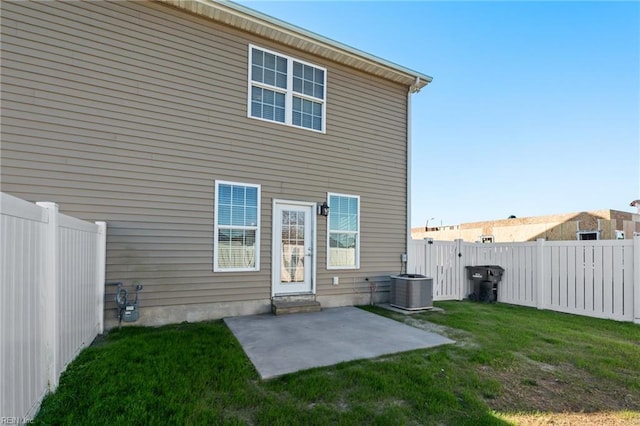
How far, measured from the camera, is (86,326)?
363 centimetres

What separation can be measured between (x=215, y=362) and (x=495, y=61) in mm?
12002

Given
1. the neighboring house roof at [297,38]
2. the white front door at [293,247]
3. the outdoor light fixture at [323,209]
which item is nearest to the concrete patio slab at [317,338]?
the white front door at [293,247]

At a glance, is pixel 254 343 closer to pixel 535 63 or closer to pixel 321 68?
pixel 321 68

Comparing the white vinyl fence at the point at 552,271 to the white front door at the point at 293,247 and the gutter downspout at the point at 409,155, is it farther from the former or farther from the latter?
the white front door at the point at 293,247

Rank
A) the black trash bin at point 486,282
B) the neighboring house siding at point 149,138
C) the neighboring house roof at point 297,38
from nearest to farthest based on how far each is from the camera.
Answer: the neighboring house siding at point 149,138 < the neighboring house roof at point 297,38 < the black trash bin at point 486,282

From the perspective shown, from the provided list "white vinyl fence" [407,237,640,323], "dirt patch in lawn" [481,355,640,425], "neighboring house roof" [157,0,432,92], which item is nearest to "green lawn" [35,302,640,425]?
"dirt patch in lawn" [481,355,640,425]

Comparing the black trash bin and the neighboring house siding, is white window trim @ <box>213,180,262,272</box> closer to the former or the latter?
the neighboring house siding

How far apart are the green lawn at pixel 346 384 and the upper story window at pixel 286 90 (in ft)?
13.2

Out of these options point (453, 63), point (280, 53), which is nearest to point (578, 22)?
point (453, 63)

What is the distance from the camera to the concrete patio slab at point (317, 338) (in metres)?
3.48

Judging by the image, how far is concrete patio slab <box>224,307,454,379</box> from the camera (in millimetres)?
3482

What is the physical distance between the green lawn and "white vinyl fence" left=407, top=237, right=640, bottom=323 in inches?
80.8

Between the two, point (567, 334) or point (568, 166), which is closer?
point (567, 334)

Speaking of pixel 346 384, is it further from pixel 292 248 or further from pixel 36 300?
pixel 292 248
